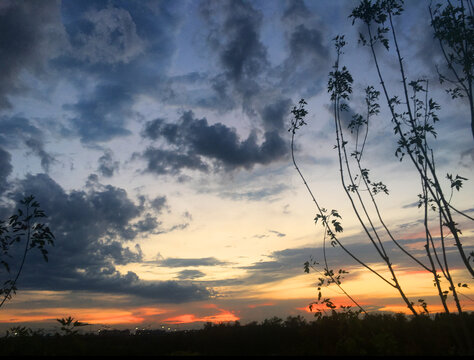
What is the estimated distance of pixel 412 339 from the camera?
1015 cm

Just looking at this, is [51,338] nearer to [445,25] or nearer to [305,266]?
[305,266]

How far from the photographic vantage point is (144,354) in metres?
9.11

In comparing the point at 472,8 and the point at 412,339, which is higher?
the point at 472,8

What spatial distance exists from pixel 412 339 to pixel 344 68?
361 inches

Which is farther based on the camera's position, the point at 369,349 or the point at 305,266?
the point at 305,266

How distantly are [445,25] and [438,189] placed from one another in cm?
491

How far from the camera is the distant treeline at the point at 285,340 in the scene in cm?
939

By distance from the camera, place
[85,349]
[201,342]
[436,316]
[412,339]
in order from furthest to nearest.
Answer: [436,316]
[201,342]
[412,339]
[85,349]

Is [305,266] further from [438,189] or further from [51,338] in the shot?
[51,338]

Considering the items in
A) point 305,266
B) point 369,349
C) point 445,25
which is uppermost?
point 445,25

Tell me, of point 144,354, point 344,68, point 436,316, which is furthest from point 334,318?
point 344,68

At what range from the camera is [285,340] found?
1077 centimetres

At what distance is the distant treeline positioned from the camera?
9.39 meters

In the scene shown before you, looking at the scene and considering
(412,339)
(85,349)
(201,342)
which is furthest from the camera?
(201,342)
